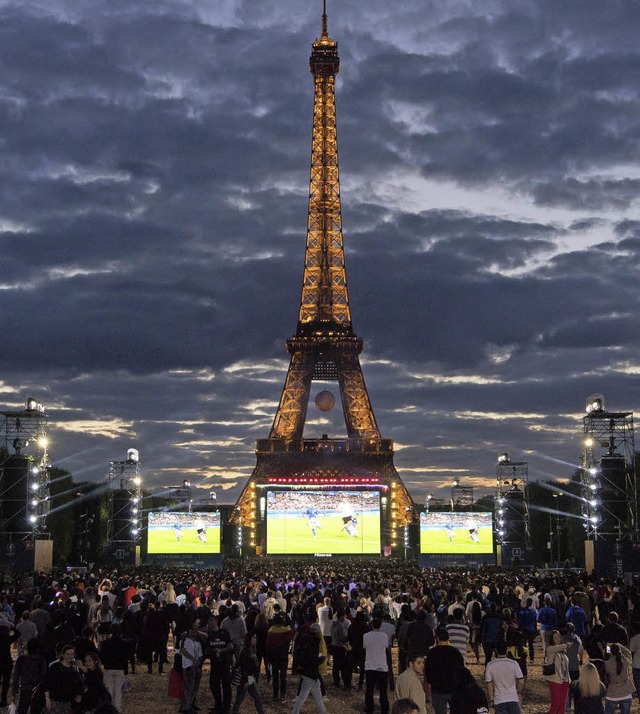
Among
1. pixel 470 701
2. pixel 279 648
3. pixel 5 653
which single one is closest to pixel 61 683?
pixel 470 701

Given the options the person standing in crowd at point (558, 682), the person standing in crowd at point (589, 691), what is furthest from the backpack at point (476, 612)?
the person standing in crowd at point (589, 691)

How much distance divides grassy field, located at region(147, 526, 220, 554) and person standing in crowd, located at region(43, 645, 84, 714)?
5409 centimetres

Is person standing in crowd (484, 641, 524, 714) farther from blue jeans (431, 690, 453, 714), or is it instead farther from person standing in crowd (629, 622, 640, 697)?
person standing in crowd (629, 622, 640, 697)

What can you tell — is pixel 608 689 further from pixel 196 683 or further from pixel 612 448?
pixel 612 448

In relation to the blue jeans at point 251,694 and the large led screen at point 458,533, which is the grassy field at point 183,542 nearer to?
the large led screen at point 458,533

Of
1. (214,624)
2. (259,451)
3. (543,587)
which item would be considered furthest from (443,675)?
(259,451)

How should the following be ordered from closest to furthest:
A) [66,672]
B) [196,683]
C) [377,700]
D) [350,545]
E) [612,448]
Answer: [66,672] < [196,683] < [377,700] < [612,448] < [350,545]

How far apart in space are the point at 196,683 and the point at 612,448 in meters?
40.0

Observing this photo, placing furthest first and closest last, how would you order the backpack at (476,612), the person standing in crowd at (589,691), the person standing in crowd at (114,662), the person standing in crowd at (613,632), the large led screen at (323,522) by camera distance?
Answer: the large led screen at (323,522) < the backpack at (476,612) < the person standing in crowd at (613,632) < the person standing in crowd at (114,662) < the person standing in crowd at (589,691)

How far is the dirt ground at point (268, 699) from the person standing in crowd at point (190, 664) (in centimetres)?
104

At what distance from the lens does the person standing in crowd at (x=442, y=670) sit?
13117mm

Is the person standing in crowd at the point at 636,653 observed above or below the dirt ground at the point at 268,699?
above

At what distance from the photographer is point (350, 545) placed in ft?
241

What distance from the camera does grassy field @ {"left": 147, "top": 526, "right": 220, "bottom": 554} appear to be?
2552 inches
